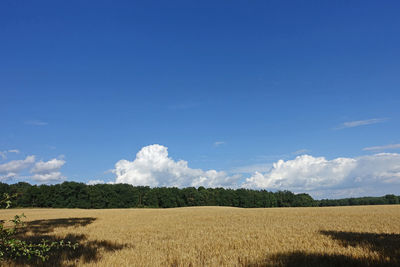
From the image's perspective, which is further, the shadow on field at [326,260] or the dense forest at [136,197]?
the dense forest at [136,197]

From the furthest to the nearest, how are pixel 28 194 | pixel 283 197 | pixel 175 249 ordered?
pixel 283 197 < pixel 28 194 < pixel 175 249

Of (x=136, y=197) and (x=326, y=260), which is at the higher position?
(x=136, y=197)

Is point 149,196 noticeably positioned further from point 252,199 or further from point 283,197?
point 283,197

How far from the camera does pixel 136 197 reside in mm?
107562

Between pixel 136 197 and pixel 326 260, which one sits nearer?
pixel 326 260

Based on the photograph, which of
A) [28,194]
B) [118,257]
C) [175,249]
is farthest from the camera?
[28,194]

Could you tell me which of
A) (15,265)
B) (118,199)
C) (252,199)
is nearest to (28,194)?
(118,199)

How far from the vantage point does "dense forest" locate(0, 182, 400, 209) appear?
96.7 m

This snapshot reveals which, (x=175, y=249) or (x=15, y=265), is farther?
(x=175, y=249)

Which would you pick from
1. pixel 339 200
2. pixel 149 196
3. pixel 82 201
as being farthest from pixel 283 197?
pixel 82 201

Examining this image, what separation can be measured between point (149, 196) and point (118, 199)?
11758mm

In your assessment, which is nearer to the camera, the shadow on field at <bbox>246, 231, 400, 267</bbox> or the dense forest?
the shadow on field at <bbox>246, 231, 400, 267</bbox>

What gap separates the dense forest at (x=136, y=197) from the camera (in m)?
96.7

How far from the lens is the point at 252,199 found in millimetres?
119938
